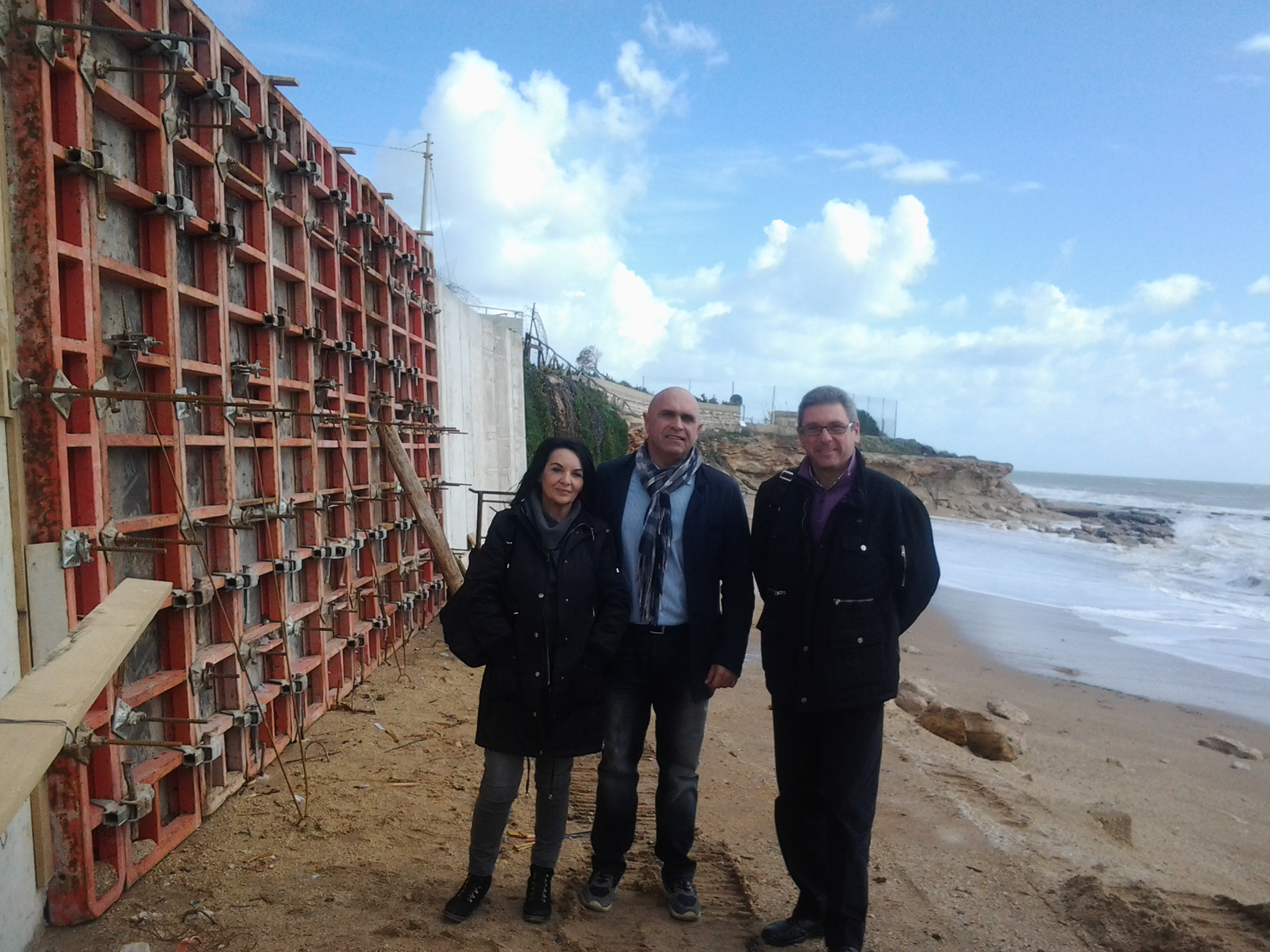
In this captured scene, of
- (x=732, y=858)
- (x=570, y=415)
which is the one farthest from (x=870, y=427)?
(x=732, y=858)

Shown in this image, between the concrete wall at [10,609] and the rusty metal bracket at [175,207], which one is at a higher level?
the rusty metal bracket at [175,207]

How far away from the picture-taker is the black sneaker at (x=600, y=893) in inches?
139

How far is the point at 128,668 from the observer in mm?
3764

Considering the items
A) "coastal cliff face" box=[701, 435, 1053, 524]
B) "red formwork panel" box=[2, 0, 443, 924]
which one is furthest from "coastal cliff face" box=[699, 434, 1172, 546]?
"red formwork panel" box=[2, 0, 443, 924]

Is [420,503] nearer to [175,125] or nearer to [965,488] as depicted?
[175,125]

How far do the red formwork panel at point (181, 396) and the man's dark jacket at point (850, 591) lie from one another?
211 cm

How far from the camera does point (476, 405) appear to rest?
11.1m

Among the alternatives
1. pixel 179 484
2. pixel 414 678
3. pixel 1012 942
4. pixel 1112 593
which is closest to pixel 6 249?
pixel 179 484

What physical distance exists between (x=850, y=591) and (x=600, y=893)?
150 cm

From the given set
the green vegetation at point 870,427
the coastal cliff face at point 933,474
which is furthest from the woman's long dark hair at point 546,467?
the green vegetation at point 870,427

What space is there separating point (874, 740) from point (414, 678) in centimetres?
469

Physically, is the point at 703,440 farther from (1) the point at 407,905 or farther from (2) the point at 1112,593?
(1) the point at 407,905

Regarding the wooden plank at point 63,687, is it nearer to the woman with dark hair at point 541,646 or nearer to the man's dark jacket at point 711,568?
the woman with dark hair at point 541,646

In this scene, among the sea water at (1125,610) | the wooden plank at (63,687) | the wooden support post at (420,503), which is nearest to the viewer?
the wooden plank at (63,687)
